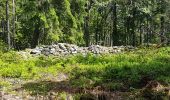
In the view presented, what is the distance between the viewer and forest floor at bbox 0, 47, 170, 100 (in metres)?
14.2

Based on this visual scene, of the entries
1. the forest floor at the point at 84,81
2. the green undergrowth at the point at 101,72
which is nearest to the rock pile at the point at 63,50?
the green undergrowth at the point at 101,72

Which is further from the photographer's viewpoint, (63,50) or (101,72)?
(63,50)

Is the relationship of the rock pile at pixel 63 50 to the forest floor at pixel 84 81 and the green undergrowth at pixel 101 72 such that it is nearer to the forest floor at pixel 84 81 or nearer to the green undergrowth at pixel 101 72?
the green undergrowth at pixel 101 72

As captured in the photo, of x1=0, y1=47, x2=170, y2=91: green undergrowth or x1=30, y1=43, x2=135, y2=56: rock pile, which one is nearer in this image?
x1=0, y1=47, x2=170, y2=91: green undergrowth

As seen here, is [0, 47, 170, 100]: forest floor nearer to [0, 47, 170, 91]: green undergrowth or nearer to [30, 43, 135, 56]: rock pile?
[0, 47, 170, 91]: green undergrowth

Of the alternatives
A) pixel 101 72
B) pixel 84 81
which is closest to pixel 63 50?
pixel 101 72

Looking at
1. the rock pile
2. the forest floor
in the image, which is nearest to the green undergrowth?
the forest floor

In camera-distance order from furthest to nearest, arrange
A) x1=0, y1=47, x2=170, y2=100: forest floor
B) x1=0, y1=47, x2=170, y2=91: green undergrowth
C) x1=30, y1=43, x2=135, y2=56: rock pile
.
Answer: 1. x1=30, y1=43, x2=135, y2=56: rock pile
2. x1=0, y1=47, x2=170, y2=91: green undergrowth
3. x1=0, y1=47, x2=170, y2=100: forest floor

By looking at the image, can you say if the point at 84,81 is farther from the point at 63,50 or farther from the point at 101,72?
the point at 63,50

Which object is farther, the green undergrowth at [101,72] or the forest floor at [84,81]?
the green undergrowth at [101,72]

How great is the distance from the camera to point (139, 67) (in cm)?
1889

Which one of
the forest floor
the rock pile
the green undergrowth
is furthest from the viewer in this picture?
the rock pile

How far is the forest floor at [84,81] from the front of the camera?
14.2 meters

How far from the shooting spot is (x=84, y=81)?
16.9 metres
